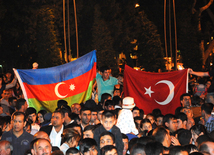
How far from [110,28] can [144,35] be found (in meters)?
5.00

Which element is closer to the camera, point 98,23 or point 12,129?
point 12,129

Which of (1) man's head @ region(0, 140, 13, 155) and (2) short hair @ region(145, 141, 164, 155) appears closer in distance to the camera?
(2) short hair @ region(145, 141, 164, 155)

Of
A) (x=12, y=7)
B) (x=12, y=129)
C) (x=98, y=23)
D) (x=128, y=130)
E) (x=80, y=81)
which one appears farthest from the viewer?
(x=98, y=23)

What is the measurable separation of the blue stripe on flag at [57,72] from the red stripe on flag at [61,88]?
11cm

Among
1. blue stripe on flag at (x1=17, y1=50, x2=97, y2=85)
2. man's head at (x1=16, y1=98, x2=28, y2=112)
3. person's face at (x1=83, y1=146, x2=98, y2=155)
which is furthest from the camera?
blue stripe on flag at (x1=17, y1=50, x2=97, y2=85)

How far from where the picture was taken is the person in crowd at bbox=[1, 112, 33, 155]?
6.80m

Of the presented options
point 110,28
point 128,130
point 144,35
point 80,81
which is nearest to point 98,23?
point 110,28

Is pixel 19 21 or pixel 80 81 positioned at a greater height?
pixel 19 21

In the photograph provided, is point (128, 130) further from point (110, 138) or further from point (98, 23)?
point (98, 23)

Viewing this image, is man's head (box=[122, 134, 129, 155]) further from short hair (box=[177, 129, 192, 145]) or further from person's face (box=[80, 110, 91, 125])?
person's face (box=[80, 110, 91, 125])

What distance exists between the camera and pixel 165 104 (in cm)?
1145

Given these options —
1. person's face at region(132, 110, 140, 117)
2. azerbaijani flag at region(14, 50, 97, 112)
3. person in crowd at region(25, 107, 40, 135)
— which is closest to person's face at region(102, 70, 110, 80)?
azerbaijani flag at region(14, 50, 97, 112)

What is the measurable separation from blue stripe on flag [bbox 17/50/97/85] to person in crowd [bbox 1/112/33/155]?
12.8 ft

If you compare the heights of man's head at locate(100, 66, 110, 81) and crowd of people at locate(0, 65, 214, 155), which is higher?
man's head at locate(100, 66, 110, 81)
